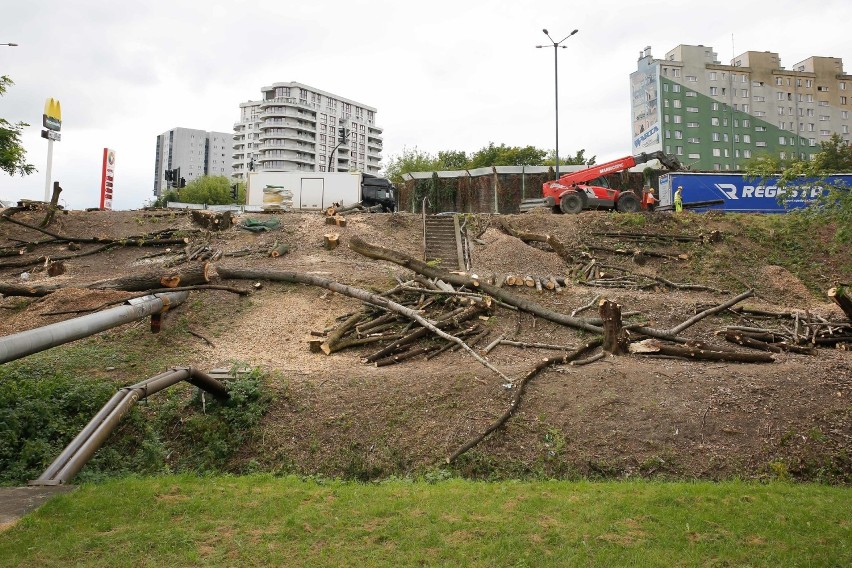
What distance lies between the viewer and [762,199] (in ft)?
93.2

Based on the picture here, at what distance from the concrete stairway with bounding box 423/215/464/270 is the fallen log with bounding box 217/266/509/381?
16.7ft

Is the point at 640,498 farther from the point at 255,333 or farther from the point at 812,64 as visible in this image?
the point at 812,64

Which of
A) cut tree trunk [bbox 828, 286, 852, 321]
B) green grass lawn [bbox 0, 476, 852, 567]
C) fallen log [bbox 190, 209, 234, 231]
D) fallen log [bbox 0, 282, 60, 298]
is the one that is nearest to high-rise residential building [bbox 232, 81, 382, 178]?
fallen log [bbox 190, 209, 234, 231]

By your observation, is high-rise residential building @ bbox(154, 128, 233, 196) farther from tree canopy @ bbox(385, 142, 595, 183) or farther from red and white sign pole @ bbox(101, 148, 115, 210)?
red and white sign pole @ bbox(101, 148, 115, 210)

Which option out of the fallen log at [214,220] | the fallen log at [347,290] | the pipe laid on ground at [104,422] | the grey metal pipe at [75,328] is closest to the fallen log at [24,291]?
the grey metal pipe at [75,328]

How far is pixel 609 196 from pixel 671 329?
14.5 metres

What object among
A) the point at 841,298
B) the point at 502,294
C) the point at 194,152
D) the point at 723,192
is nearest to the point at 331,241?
the point at 502,294

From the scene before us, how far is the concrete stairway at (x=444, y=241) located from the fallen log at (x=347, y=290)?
16.7ft

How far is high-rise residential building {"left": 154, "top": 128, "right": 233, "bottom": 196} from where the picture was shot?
133875 millimetres

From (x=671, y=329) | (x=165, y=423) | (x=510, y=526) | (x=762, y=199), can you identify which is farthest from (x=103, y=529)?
(x=762, y=199)

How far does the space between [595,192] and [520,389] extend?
60.5 feet

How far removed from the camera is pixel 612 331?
10594mm

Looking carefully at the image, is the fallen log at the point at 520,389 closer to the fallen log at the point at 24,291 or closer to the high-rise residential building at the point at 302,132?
the fallen log at the point at 24,291

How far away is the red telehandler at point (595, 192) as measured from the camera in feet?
82.6
